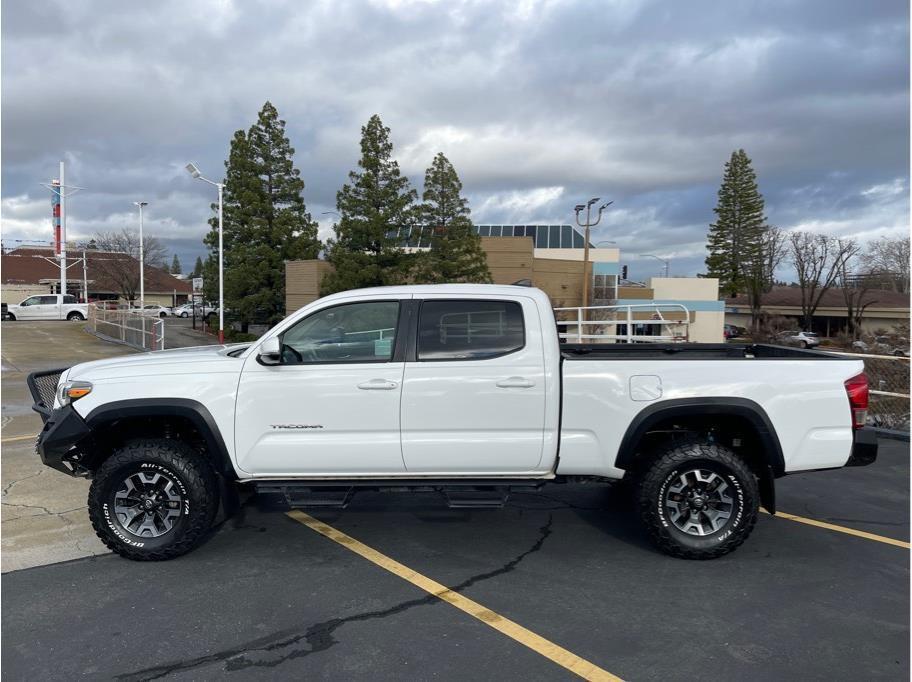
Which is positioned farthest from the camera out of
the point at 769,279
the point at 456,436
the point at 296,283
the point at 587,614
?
the point at 769,279

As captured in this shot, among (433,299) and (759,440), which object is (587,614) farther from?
(433,299)

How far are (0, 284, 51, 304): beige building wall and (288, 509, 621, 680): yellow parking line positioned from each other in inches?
3060

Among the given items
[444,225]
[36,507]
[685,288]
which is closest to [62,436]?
[36,507]

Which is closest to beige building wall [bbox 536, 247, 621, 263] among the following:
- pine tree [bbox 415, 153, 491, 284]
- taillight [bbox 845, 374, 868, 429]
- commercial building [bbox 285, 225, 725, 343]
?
commercial building [bbox 285, 225, 725, 343]

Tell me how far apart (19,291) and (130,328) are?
5888 cm

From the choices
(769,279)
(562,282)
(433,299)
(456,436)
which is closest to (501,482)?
(456,436)

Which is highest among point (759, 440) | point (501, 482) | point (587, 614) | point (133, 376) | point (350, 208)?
point (350, 208)

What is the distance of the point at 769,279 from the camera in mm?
64750

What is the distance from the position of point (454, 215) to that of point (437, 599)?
25352mm

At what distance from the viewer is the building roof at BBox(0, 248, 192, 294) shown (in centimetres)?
6775

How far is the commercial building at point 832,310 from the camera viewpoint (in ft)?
179

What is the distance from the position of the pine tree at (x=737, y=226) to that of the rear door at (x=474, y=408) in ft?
216

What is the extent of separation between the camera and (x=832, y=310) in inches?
2339

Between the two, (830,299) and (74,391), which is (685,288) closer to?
(830,299)
